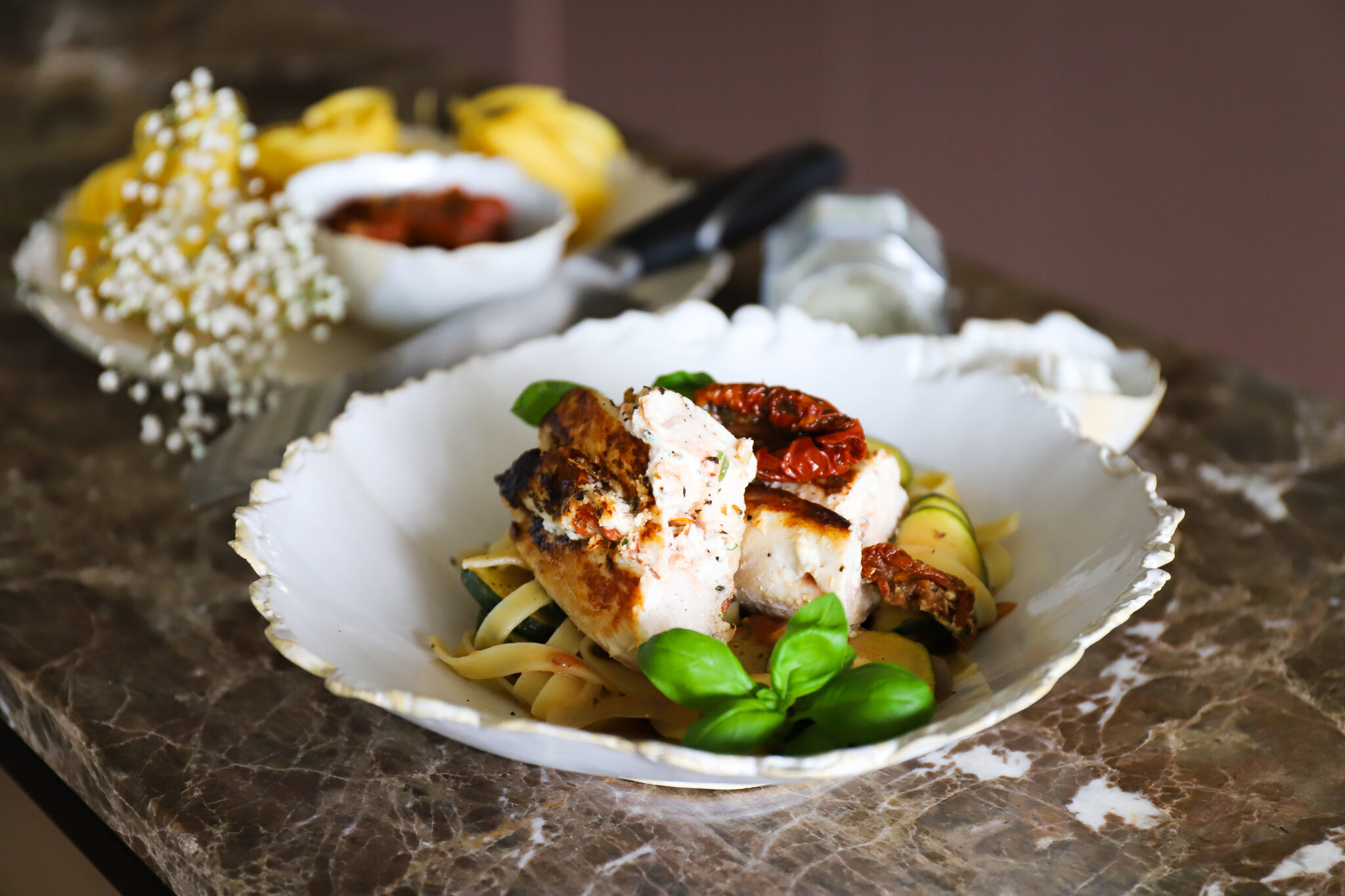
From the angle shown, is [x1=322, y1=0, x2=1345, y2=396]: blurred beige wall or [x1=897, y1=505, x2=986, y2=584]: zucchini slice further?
[x1=322, y1=0, x2=1345, y2=396]: blurred beige wall

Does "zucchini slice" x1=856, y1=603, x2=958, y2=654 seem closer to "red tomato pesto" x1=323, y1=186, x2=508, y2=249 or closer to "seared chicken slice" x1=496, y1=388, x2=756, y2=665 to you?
"seared chicken slice" x1=496, y1=388, x2=756, y2=665

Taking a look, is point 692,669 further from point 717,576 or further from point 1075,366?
point 1075,366

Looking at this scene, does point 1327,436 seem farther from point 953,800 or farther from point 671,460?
point 671,460

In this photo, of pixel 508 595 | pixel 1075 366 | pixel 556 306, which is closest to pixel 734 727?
pixel 508 595

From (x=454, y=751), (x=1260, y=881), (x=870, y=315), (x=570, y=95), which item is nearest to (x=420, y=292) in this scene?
(x=870, y=315)

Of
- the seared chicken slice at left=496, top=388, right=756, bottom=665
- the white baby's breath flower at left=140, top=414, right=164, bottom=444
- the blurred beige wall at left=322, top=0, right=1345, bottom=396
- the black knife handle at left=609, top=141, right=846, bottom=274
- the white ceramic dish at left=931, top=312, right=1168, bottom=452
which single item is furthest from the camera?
the blurred beige wall at left=322, top=0, right=1345, bottom=396

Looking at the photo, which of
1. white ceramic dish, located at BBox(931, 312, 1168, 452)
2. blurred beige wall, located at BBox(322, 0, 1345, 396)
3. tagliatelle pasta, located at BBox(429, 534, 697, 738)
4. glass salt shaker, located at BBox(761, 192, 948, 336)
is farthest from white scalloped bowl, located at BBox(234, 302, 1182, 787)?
blurred beige wall, located at BBox(322, 0, 1345, 396)

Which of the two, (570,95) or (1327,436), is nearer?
(1327,436)
